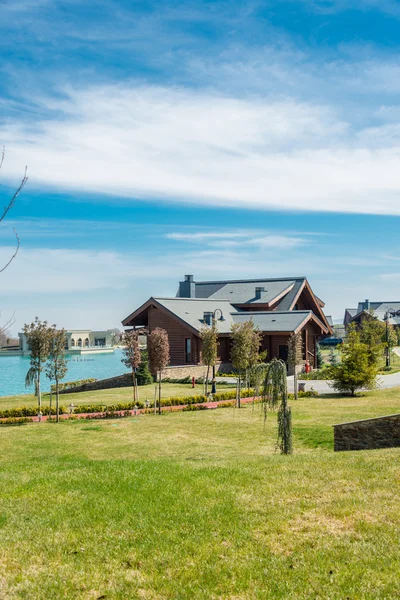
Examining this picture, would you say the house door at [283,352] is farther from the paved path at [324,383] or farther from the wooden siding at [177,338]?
the wooden siding at [177,338]

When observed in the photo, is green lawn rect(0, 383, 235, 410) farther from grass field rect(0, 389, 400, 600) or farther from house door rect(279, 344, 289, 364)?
grass field rect(0, 389, 400, 600)

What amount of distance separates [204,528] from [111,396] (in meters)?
22.9

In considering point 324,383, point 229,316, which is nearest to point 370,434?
point 324,383

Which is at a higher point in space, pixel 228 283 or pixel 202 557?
pixel 228 283

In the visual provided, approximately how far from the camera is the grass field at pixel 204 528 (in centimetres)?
563

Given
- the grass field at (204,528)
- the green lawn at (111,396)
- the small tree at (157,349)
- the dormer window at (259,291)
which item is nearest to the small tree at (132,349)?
the small tree at (157,349)

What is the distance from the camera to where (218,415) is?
22500mm

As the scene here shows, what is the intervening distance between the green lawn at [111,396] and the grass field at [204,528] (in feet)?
50.1

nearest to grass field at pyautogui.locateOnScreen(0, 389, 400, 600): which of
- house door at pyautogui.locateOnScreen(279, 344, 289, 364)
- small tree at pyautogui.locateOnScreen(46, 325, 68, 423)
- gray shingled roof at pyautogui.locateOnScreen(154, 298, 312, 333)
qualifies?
small tree at pyautogui.locateOnScreen(46, 325, 68, 423)

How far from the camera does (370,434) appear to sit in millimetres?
14586

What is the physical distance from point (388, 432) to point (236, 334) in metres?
12.5

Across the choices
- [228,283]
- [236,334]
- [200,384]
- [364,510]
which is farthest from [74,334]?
[364,510]

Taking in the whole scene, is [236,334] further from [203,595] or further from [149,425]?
[203,595]

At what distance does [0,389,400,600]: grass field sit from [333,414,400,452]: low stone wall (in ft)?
9.14
